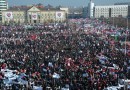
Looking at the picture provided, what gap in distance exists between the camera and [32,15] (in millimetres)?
93500

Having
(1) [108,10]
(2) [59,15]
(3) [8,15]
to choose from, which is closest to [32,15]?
(3) [8,15]

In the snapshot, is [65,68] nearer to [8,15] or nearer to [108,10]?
[8,15]

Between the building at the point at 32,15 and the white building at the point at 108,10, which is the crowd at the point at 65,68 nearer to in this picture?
the building at the point at 32,15

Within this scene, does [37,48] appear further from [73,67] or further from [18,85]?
[18,85]

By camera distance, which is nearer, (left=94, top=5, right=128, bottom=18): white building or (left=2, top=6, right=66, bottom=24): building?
(left=2, top=6, right=66, bottom=24): building

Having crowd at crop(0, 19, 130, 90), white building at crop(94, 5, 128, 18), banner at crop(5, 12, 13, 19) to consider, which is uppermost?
white building at crop(94, 5, 128, 18)

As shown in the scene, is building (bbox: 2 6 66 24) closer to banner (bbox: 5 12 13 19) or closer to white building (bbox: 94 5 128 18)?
banner (bbox: 5 12 13 19)

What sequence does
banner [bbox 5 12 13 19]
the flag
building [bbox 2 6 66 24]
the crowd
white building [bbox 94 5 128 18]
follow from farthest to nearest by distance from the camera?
white building [bbox 94 5 128 18] → the flag → banner [bbox 5 12 13 19] → building [bbox 2 6 66 24] → the crowd

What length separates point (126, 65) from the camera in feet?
77.6

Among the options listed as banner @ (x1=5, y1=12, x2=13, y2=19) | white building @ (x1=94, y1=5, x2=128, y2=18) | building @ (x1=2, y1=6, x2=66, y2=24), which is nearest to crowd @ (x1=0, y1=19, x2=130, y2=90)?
building @ (x1=2, y1=6, x2=66, y2=24)

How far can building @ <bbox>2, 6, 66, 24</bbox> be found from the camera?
93.8m

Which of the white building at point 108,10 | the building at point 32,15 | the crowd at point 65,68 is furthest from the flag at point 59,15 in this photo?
the crowd at point 65,68

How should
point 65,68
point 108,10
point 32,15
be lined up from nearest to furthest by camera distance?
point 65,68 < point 32,15 < point 108,10

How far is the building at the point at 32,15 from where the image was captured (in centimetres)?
9381
